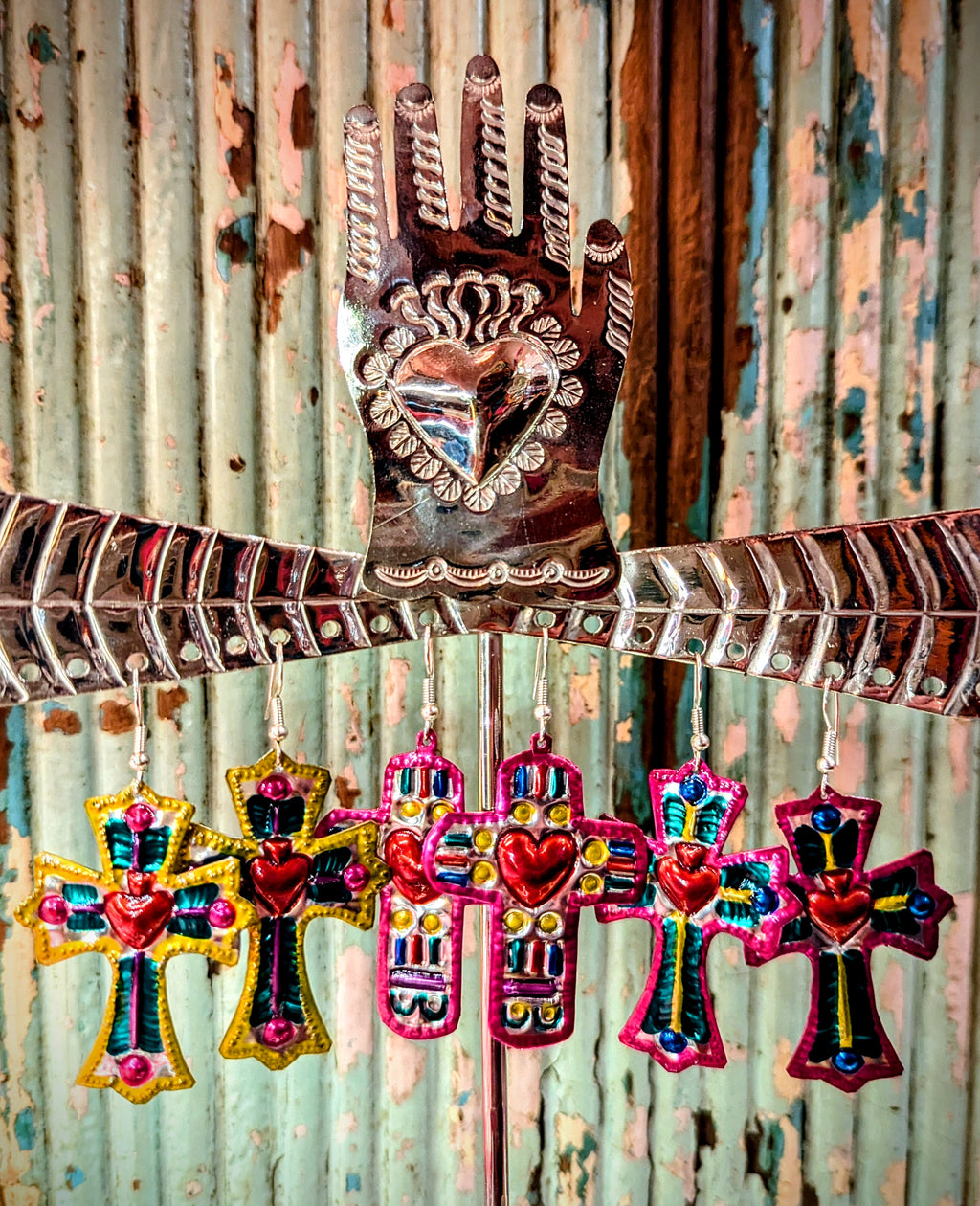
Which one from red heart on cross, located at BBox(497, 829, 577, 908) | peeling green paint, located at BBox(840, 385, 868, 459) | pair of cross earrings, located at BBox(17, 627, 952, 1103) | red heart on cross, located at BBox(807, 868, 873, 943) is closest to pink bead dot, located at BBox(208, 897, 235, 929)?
pair of cross earrings, located at BBox(17, 627, 952, 1103)

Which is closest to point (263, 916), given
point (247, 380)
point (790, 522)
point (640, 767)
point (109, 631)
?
point (109, 631)

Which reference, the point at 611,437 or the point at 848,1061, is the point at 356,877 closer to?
the point at 848,1061

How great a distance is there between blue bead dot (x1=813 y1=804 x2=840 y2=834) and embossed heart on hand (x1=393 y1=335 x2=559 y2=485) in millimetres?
381

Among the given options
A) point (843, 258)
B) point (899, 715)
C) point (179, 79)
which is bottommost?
point (899, 715)

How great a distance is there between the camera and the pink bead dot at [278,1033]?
0.58m

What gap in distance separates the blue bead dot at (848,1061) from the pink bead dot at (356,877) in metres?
0.41

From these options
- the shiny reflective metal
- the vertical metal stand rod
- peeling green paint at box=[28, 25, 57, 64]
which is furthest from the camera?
peeling green paint at box=[28, 25, 57, 64]

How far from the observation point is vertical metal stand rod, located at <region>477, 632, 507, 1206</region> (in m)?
0.65

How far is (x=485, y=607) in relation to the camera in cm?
58

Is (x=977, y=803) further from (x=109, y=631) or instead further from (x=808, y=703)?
(x=109, y=631)

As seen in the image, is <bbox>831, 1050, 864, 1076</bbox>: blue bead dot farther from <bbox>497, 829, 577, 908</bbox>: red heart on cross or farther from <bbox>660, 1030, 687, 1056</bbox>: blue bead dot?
<bbox>497, 829, 577, 908</bbox>: red heart on cross

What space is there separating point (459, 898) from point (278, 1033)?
18 centimetres

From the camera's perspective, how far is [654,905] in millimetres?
594

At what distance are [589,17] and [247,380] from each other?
1.85 ft
